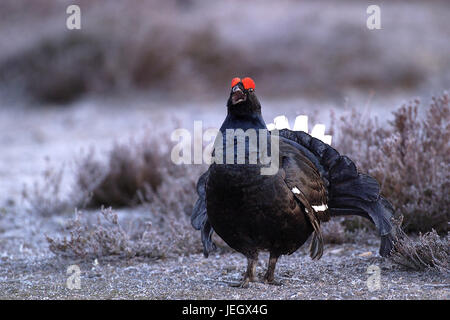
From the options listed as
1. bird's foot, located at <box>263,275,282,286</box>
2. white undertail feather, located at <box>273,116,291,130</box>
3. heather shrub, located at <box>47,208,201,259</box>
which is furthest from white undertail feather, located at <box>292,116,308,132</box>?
heather shrub, located at <box>47,208,201,259</box>

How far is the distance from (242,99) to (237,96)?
0.03 metres

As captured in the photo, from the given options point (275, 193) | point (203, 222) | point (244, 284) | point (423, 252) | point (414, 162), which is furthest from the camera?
point (414, 162)

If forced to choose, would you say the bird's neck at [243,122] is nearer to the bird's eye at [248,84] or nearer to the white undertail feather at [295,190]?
the bird's eye at [248,84]

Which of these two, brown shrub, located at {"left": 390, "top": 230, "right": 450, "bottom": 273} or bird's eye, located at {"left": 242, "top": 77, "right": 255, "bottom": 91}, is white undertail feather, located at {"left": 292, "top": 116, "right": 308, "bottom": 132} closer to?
bird's eye, located at {"left": 242, "top": 77, "right": 255, "bottom": 91}

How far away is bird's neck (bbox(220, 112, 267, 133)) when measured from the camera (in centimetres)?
361

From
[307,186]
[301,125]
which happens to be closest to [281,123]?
[301,125]

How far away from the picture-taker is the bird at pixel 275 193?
3.47 metres

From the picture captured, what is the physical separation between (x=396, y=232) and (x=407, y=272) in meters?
0.25

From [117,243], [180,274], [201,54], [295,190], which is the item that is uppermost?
[201,54]

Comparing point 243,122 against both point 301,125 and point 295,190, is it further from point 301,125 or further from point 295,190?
point 301,125

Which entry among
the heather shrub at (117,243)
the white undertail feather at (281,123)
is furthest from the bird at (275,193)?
the heather shrub at (117,243)

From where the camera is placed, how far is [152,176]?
6.50m

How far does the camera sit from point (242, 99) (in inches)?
142

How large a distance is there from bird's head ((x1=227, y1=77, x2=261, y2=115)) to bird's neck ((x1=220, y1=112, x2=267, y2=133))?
2 cm
